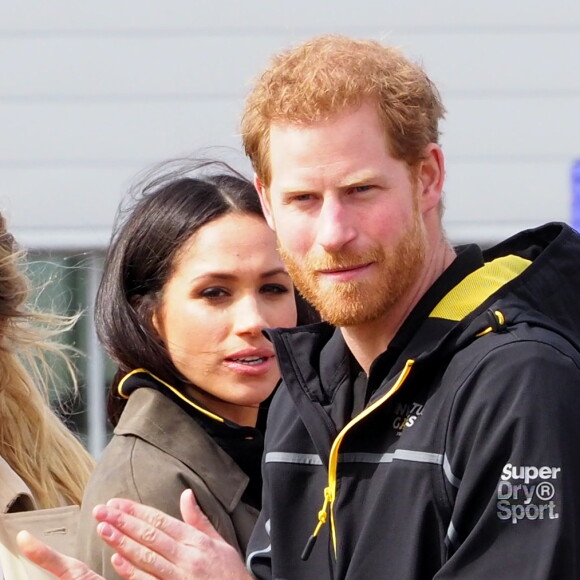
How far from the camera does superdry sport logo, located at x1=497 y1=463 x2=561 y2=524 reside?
1.76m

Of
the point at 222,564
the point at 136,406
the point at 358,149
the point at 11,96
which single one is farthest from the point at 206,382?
the point at 11,96

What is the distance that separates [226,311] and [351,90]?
3.18 feet

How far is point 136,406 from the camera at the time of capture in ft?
9.38

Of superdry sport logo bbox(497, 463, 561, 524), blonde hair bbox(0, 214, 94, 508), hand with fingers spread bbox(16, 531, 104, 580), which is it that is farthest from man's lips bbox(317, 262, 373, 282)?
blonde hair bbox(0, 214, 94, 508)

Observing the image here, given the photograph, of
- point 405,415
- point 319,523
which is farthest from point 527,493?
point 319,523

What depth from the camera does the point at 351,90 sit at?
6.61ft

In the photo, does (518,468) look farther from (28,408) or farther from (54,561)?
(28,408)

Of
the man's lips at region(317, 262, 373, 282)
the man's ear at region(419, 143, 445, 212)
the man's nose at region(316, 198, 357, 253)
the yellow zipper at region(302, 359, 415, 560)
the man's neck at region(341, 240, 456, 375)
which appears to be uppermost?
the man's ear at region(419, 143, 445, 212)

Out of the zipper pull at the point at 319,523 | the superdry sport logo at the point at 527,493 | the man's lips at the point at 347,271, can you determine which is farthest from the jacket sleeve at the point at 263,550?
the superdry sport logo at the point at 527,493

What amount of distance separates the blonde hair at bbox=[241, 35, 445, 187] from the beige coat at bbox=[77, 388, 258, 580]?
81 cm

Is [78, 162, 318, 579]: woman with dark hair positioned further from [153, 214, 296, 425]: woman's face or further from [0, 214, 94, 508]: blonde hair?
[0, 214, 94, 508]: blonde hair

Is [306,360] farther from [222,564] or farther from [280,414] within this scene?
[222,564]

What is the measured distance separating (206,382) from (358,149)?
1.02 metres

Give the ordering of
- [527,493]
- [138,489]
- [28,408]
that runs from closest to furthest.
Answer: [527,493] < [138,489] < [28,408]
